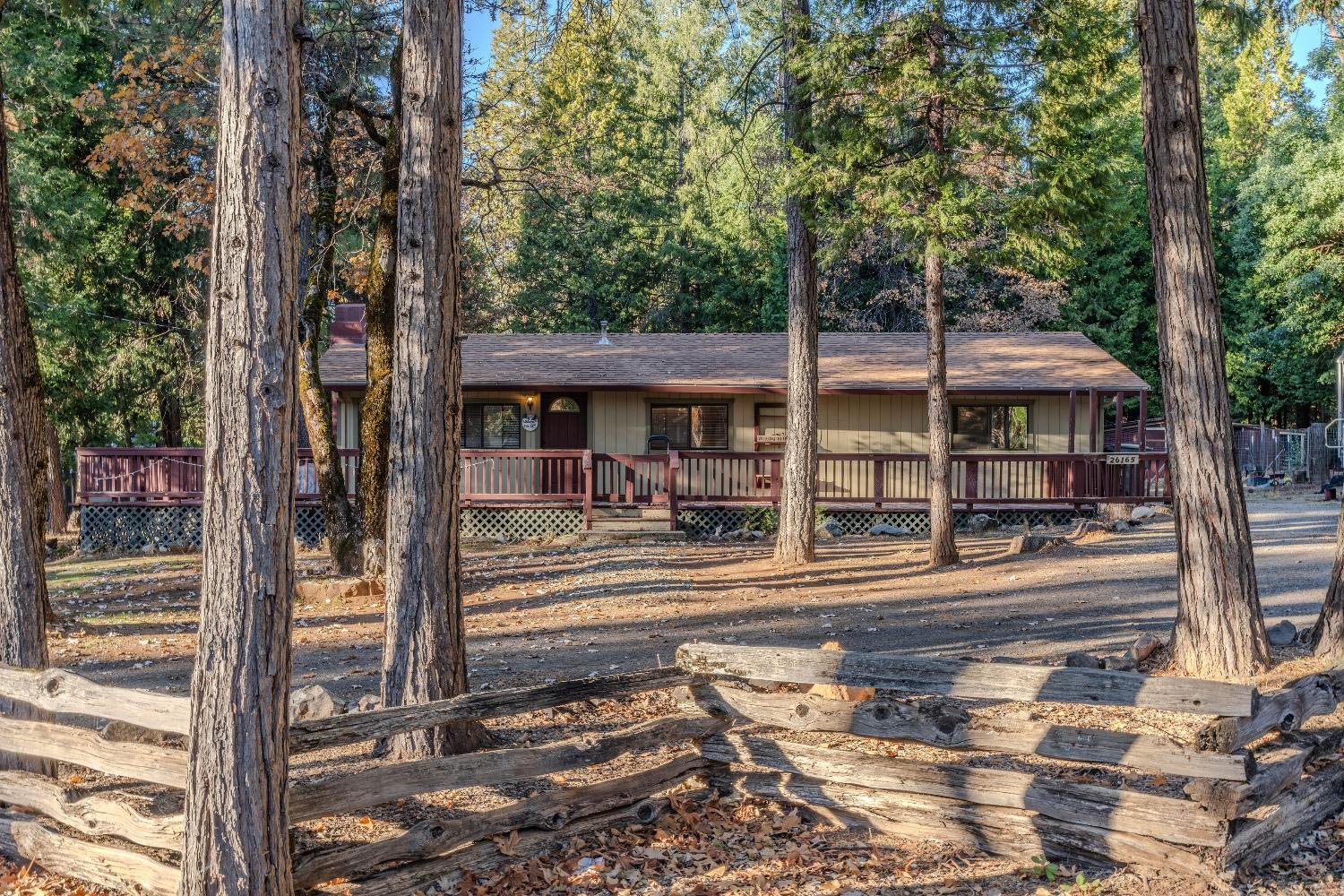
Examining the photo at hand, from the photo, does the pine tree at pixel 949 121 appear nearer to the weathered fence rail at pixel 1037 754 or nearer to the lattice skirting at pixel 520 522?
the lattice skirting at pixel 520 522

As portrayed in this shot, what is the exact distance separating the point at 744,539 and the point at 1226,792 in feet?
53.1

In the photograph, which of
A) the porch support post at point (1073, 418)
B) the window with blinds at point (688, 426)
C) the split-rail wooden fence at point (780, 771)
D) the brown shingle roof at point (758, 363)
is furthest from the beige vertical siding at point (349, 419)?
the split-rail wooden fence at point (780, 771)

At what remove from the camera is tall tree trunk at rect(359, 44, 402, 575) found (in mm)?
14047

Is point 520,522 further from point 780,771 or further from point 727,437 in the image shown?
point 780,771

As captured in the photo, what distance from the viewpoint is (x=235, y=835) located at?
4.20 m

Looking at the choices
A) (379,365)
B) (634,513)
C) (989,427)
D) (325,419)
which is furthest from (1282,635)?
(989,427)

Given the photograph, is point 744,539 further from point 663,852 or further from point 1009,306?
point 1009,306

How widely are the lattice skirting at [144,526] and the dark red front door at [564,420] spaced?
209 inches

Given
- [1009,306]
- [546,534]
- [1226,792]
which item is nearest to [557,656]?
[1226,792]

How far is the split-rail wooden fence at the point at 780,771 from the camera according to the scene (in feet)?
16.2

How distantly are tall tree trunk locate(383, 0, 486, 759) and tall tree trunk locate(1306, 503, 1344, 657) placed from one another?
20.1 ft

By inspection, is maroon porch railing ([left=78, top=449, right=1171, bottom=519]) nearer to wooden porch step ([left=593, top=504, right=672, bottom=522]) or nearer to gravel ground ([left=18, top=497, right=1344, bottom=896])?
wooden porch step ([left=593, top=504, right=672, bottom=522])

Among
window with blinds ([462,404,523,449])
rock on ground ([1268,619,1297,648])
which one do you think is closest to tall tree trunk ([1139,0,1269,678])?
rock on ground ([1268,619,1297,648])

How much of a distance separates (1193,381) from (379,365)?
32.5ft
